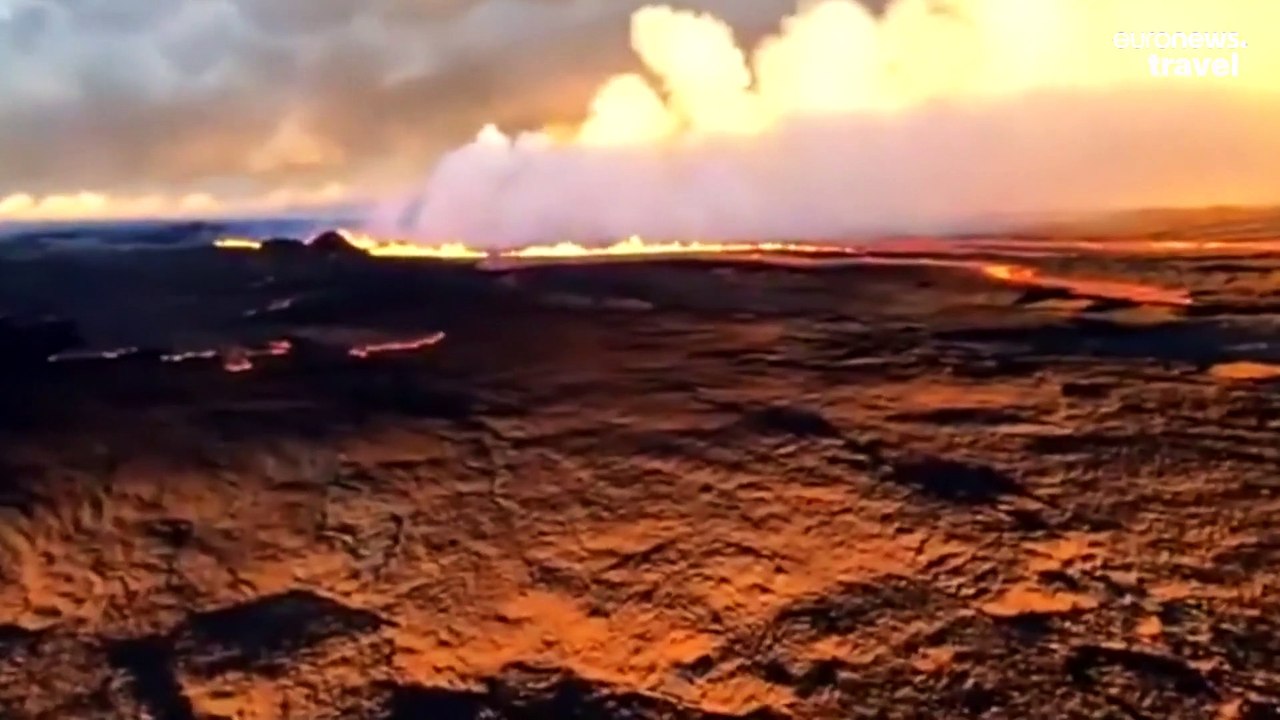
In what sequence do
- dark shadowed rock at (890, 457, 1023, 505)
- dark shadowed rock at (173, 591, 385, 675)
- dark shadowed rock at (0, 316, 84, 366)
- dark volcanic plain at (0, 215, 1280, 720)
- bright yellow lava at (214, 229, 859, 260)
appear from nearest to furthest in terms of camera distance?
1. dark volcanic plain at (0, 215, 1280, 720)
2. dark shadowed rock at (173, 591, 385, 675)
3. dark shadowed rock at (890, 457, 1023, 505)
4. dark shadowed rock at (0, 316, 84, 366)
5. bright yellow lava at (214, 229, 859, 260)

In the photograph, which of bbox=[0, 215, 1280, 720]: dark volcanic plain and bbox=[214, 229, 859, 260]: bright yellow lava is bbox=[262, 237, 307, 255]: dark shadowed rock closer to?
bbox=[214, 229, 859, 260]: bright yellow lava

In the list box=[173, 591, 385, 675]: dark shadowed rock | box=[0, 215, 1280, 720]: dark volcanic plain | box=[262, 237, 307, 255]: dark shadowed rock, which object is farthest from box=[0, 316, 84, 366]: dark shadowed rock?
box=[262, 237, 307, 255]: dark shadowed rock

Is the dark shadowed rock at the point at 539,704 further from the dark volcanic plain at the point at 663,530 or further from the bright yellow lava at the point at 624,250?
the bright yellow lava at the point at 624,250

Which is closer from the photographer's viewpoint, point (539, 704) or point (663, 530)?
point (539, 704)

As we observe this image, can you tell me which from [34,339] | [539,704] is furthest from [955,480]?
[34,339]

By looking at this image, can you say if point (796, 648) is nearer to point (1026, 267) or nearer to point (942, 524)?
point (942, 524)

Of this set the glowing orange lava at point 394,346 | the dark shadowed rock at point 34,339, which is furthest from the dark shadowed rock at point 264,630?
the dark shadowed rock at point 34,339

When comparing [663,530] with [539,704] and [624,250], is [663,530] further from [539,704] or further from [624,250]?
[624,250]

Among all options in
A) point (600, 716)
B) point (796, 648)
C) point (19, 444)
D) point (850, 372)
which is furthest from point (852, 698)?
point (19, 444)
